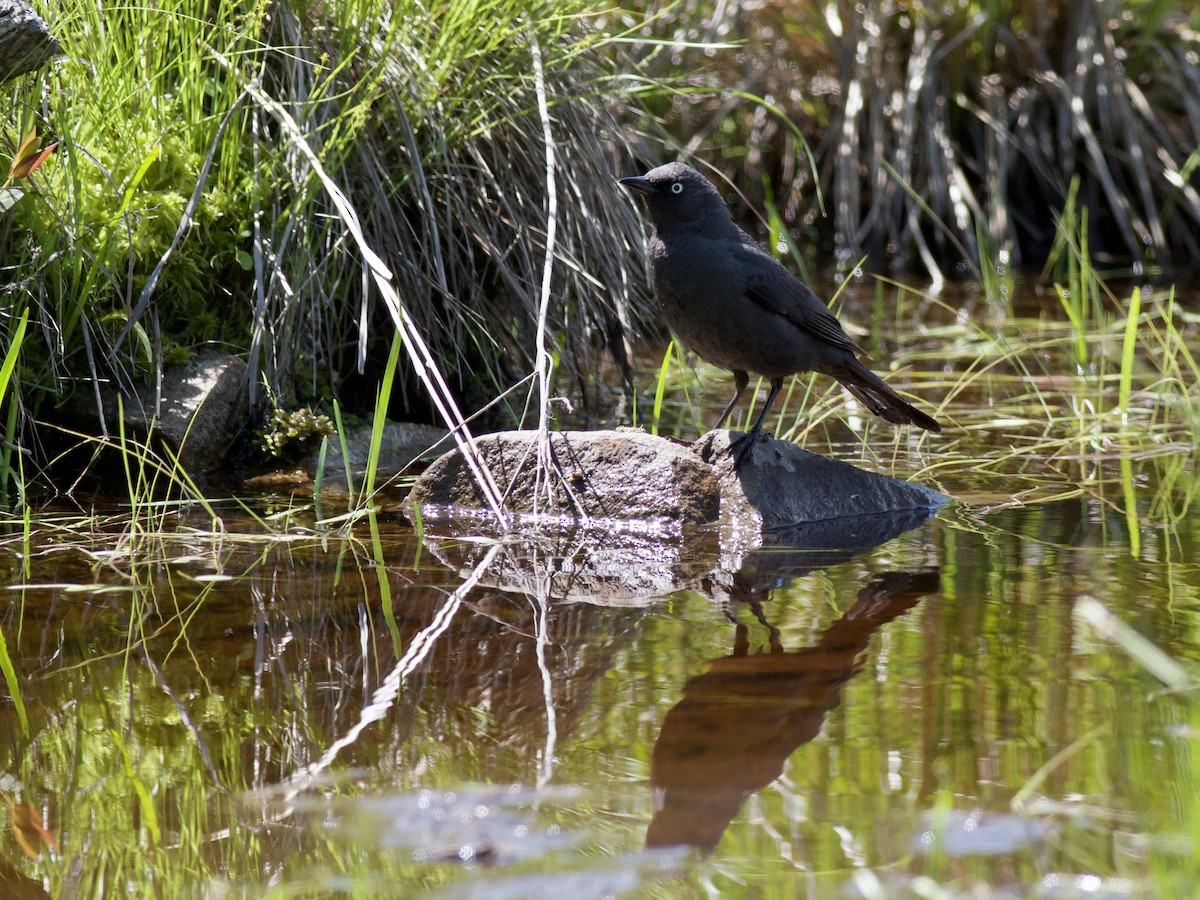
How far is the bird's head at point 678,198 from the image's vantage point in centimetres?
394

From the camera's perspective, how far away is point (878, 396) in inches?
165

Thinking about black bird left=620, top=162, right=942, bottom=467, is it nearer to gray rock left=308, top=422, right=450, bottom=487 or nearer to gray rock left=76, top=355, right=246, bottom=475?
gray rock left=308, top=422, right=450, bottom=487

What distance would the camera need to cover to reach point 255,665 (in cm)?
254

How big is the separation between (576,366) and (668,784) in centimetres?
291

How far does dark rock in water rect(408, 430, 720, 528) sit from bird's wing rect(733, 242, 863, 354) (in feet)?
1.68

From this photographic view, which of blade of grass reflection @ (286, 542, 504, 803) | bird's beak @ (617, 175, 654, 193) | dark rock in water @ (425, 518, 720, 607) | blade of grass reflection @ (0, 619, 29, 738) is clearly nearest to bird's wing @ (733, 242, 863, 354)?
bird's beak @ (617, 175, 654, 193)

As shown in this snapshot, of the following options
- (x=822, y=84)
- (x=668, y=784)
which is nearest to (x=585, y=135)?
Answer: (x=668, y=784)

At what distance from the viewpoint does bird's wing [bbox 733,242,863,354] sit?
3.88 metres

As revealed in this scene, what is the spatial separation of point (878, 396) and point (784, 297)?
514mm

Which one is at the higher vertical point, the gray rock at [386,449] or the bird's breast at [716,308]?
the bird's breast at [716,308]

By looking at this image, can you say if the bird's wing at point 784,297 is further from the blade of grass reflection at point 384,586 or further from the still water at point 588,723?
the blade of grass reflection at point 384,586

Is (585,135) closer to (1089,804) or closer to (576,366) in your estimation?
(576,366)

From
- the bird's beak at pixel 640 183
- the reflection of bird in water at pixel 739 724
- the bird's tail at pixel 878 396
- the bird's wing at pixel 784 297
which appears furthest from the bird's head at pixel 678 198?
the reflection of bird in water at pixel 739 724

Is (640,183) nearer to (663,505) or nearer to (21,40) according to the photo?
(663,505)
